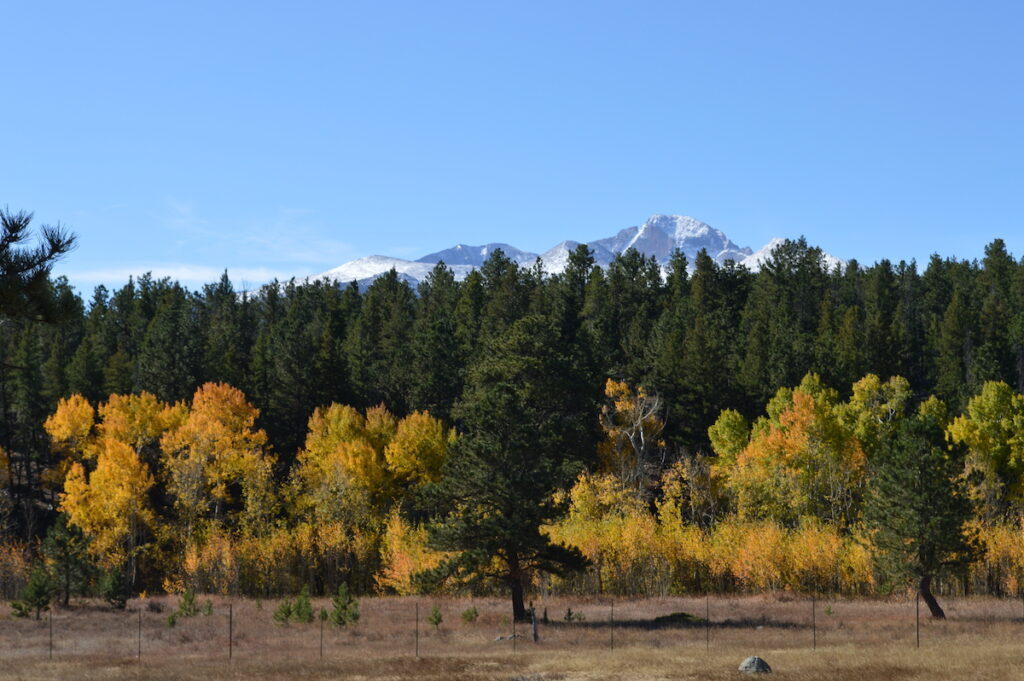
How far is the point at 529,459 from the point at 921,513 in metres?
20.4

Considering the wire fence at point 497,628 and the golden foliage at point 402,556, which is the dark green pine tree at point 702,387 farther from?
the wire fence at point 497,628

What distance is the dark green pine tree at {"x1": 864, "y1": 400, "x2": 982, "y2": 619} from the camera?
52.5 metres

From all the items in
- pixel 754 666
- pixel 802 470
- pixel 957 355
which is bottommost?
pixel 754 666

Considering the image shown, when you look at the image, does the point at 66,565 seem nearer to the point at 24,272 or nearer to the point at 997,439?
the point at 24,272

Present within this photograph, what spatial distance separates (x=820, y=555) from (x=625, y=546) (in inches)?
506

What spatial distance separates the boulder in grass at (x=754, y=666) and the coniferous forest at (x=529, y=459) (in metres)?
18.6

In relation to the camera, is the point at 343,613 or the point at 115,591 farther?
the point at 115,591

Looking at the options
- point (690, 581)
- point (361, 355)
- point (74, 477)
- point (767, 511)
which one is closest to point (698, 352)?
point (767, 511)

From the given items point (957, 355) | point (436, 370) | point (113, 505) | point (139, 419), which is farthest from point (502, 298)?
point (113, 505)

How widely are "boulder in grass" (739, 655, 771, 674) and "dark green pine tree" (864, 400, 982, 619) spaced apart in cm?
2175

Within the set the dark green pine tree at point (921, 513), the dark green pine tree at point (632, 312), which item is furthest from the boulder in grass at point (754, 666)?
the dark green pine tree at point (632, 312)

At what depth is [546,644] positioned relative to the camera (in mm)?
43656

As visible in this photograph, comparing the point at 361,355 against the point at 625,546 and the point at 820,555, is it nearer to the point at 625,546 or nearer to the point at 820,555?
the point at 625,546

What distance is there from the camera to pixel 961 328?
107688mm
